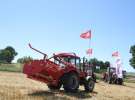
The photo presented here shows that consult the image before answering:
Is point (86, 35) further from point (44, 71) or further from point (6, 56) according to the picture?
point (6, 56)

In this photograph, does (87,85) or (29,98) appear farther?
(87,85)

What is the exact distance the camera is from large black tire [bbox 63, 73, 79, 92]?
71.4 feet

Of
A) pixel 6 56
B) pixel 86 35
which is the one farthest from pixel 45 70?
pixel 6 56

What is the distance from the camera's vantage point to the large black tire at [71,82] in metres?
21.8

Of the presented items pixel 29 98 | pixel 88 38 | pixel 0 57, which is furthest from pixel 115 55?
pixel 0 57

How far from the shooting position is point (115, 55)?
48438 mm

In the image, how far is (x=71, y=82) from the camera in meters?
22.0

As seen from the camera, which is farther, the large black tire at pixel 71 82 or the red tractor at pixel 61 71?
the large black tire at pixel 71 82

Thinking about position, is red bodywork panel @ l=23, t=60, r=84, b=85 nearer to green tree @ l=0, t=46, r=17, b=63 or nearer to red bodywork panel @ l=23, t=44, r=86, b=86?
red bodywork panel @ l=23, t=44, r=86, b=86

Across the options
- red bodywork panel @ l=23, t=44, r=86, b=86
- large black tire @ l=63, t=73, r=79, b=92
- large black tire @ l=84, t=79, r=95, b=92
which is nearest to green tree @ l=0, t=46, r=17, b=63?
large black tire @ l=84, t=79, r=95, b=92

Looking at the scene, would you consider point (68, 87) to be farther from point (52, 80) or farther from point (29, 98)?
point (29, 98)

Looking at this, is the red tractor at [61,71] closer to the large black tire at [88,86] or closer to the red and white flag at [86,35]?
the large black tire at [88,86]

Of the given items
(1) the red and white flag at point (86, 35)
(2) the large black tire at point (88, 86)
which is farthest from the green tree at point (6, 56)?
(2) the large black tire at point (88, 86)

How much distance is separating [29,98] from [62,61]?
16.5 feet
